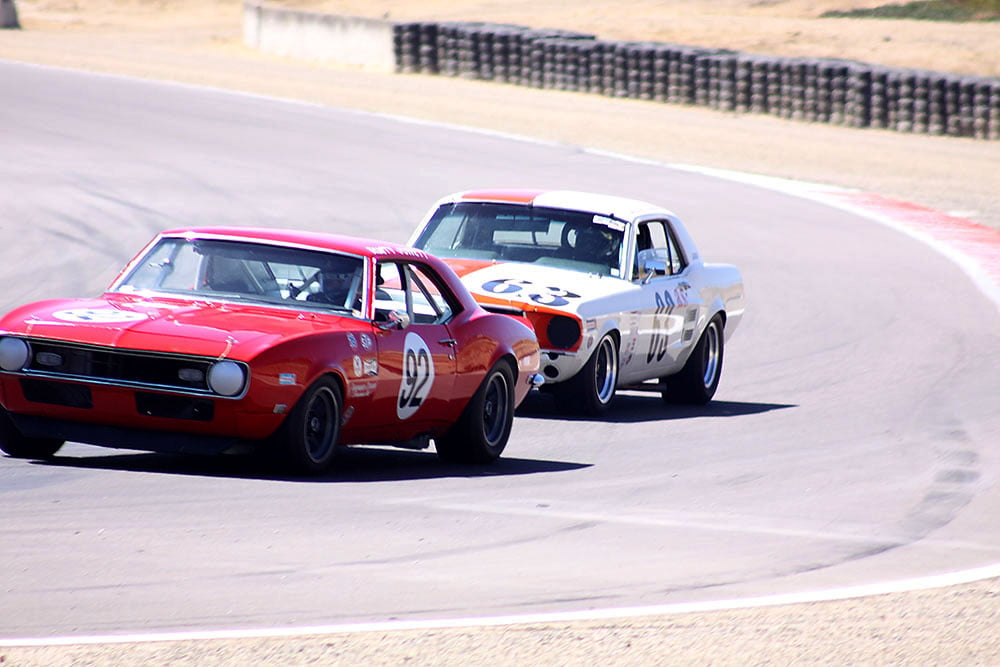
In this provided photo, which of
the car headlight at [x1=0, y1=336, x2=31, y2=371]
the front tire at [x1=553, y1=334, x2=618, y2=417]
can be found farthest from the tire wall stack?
the car headlight at [x1=0, y1=336, x2=31, y2=371]

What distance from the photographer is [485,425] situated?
983 cm

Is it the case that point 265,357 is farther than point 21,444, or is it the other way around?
point 21,444

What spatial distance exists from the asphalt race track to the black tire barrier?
13517mm

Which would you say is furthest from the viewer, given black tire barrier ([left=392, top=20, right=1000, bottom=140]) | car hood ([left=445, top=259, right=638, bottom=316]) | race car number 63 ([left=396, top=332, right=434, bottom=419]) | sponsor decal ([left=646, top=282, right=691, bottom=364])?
black tire barrier ([left=392, top=20, right=1000, bottom=140])

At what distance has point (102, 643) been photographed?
5.52 m

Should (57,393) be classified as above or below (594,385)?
above

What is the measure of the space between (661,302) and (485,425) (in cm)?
308

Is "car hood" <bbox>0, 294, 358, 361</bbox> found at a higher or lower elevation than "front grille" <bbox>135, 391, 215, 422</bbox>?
higher

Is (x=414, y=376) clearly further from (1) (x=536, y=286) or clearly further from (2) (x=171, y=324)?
(1) (x=536, y=286)

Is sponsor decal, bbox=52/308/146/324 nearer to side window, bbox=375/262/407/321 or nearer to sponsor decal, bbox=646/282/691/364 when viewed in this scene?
side window, bbox=375/262/407/321

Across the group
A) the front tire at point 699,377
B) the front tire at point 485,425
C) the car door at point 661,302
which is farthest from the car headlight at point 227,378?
the front tire at point 699,377

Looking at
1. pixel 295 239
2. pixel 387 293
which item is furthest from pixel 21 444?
pixel 387 293

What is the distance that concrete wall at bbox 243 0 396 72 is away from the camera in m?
42.7

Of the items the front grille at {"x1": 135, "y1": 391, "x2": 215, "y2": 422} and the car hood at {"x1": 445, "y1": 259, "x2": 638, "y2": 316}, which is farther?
the car hood at {"x1": 445, "y1": 259, "x2": 638, "y2": 316}
